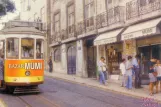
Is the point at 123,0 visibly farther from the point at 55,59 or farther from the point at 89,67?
the point at 55,59

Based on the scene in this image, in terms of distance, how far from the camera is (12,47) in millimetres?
14484

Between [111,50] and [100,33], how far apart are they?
61.0 inches

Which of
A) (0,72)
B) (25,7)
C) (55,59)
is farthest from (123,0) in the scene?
(25,7)

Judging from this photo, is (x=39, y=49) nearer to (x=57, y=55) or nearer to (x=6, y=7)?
(x=6, y=7)

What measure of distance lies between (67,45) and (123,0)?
1179 centimetres

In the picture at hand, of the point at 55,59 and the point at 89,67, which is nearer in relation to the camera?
the point at 89,67

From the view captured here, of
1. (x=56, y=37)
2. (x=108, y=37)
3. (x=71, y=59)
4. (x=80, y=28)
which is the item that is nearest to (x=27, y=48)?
(x=108, y=37)

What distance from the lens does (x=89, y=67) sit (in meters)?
26.3

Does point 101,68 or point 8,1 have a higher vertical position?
point 8,1

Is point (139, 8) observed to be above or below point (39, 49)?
above

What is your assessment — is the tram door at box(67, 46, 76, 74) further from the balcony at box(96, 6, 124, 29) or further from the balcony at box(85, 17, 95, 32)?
the balcony at box(96, 6, 124, 29)

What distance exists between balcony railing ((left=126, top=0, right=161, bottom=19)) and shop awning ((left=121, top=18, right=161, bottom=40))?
0.70m

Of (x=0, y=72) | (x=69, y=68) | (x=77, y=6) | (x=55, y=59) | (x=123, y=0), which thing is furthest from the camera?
(x=55, y=59)

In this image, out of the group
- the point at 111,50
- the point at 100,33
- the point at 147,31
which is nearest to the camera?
the point at 147,31
